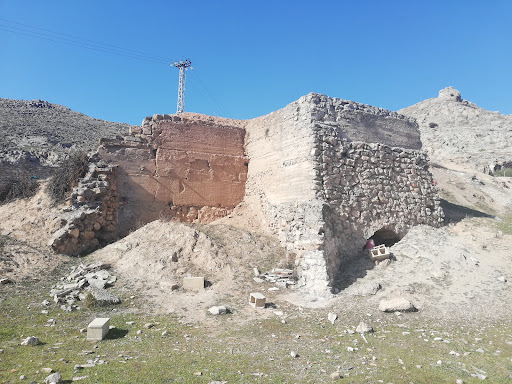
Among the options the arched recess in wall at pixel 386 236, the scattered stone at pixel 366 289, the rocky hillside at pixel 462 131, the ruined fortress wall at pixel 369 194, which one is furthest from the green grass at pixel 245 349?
the rocky hillside at pixel 462 131

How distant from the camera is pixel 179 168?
1232cm

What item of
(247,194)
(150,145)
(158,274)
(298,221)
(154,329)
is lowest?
(154,329)

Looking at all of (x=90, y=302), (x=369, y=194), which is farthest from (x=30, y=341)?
(x=369, y=194)

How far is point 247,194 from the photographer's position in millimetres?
12781

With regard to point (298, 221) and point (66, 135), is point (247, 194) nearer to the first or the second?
Result: point (298, 221)

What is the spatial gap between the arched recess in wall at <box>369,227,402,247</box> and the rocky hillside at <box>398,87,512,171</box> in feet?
67.7

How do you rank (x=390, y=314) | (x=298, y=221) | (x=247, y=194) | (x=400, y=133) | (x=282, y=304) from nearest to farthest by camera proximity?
(x=390, y=314), (x=282, y=304), (x=298, y=221), (x=400, y=133), (x=247, y=194)

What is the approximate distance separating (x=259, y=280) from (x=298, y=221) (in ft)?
6.45

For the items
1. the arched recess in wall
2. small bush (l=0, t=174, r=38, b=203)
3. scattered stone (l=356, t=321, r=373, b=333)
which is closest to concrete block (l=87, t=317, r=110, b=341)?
scattered stone (l=356, t=321, r=373, b=333)

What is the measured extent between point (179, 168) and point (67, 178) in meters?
3.49

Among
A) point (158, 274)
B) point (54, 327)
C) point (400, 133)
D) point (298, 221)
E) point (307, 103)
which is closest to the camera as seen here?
point (54, 327)

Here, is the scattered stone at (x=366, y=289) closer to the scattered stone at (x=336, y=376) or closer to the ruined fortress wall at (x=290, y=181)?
the ruined fortress wall at (x=290, y=181)

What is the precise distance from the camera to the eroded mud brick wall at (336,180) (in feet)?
31.0

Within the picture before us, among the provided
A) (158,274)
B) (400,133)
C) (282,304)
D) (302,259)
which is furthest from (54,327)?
(400,133)
